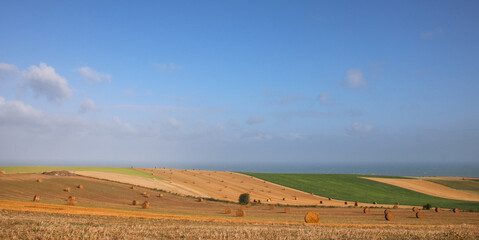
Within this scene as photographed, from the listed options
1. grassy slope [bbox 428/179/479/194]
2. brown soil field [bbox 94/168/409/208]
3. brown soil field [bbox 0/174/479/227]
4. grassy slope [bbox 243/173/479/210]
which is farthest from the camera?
grassy slope [bbox 428/179/479/194]

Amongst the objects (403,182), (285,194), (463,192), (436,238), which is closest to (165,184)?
(285,194)

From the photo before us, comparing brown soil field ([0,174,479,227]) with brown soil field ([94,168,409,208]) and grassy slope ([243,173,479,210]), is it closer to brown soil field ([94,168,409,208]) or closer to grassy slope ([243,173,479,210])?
brown soil field ([94,168,409,208])

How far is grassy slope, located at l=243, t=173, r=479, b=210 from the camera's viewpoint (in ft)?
185

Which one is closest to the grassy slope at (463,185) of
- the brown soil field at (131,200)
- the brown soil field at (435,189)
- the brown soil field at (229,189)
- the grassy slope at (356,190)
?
the brown soil field at (435,189)

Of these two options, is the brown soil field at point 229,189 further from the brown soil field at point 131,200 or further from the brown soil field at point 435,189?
the brown soil field at point 435,189

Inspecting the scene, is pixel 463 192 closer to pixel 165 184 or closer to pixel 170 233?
pixel 165 184

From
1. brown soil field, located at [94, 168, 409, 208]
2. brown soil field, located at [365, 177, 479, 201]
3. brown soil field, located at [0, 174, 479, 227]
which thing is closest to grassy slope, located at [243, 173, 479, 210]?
brown soil field, located at [365, 177, 479, 201]

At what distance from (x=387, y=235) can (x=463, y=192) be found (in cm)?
7070

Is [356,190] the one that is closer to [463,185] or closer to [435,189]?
[435,189]

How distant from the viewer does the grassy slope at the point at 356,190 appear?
56.3 m

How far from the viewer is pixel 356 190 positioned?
65.8 metres

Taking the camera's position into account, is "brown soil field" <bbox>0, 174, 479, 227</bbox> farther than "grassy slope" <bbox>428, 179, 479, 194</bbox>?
No

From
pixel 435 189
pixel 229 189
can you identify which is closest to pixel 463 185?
pixel 435 189

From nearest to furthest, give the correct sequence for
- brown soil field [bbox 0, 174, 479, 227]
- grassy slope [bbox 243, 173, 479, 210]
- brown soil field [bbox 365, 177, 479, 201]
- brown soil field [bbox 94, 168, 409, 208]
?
brown soil field [bbox 0, 174, 479, 227] → brown soil field [bbox 94, 168, 409, 208] → grassy slope [bbox 243, 173, 479, 210] → brown soil field [bbox 365, 177, 479, 201]
